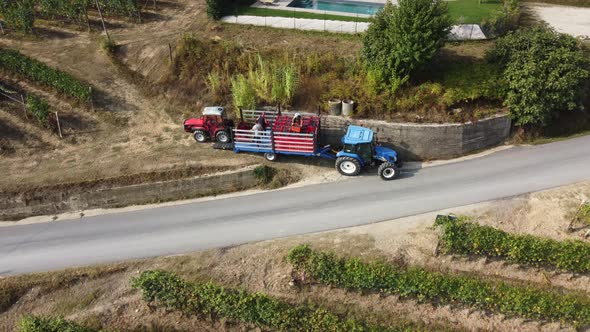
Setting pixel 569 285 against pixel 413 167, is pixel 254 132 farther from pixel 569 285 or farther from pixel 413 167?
pixel 569 285

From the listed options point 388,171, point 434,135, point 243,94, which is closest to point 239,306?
point 388,171

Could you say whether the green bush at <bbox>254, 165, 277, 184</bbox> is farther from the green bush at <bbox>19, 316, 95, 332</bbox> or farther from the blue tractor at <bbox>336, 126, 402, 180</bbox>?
the green bush at <bbox>19, 316, 95, 332</bbox>

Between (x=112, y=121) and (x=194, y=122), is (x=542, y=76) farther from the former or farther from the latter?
(x=112, y=121)

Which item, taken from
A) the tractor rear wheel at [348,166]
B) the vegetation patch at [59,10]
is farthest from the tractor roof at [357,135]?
the vegetation patch at [59,10]

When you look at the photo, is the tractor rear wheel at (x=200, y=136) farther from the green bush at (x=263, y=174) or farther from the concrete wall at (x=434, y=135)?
the concrete wall at (x=434, y=135)

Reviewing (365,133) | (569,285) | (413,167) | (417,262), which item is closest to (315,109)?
(365,133)
